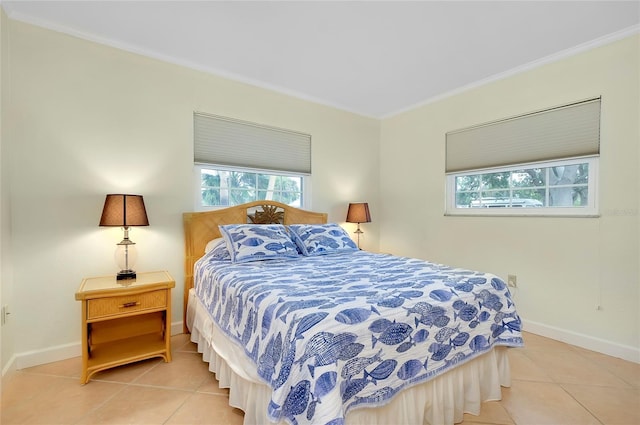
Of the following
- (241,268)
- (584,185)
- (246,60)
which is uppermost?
(246,60)

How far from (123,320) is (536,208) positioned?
3696mm

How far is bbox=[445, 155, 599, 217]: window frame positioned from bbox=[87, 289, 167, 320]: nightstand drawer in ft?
9.85

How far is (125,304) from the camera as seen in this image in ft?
6.47

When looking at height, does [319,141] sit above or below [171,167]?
above

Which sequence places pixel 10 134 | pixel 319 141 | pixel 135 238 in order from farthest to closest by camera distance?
1. pixel 319 141
2. pixel 135 238
3. pixel 10 134

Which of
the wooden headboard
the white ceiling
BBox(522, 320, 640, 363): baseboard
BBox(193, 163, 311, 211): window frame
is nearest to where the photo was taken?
the white ceiling

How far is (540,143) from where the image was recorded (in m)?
2.70

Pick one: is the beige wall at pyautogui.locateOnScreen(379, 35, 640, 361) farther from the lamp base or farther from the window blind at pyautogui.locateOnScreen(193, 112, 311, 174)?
the lamp base

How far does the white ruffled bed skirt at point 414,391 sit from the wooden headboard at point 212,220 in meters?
0.86

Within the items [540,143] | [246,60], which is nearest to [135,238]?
[246,60]

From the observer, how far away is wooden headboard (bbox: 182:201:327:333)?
2668 mm

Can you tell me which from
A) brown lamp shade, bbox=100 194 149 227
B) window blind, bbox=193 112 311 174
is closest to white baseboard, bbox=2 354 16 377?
brown lamp shade, bbox=100 194 149 227

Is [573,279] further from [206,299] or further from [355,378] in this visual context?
[206,299]

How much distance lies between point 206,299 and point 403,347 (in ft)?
4.85
